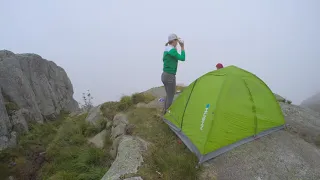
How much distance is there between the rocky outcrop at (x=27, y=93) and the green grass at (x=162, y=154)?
1169 centimetres

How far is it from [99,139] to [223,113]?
5.89 metres

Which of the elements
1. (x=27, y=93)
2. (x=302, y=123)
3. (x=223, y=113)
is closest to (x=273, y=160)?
(x=223, y=113)

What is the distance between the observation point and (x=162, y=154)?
23.8 ft

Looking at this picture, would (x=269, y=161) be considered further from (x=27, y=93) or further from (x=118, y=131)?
(x=27, y=93)

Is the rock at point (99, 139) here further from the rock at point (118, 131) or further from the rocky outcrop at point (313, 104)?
the rocky outcrop at point (313, 104)

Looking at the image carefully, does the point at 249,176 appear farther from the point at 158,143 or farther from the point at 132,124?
the point at 132,124

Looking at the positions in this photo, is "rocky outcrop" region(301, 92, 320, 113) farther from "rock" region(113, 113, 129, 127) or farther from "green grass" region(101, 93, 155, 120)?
"rock" region(113, 113, 129, 127)

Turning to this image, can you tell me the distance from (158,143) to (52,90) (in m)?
24.2

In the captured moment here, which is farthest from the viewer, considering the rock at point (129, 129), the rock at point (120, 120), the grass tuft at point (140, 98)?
the grass tuft at point (140, 98)

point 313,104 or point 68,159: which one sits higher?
point 68,159

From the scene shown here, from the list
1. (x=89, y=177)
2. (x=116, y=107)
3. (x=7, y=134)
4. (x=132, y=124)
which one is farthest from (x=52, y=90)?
(x=89, y=177)

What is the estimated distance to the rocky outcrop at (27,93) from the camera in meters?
18.2

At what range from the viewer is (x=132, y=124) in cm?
996

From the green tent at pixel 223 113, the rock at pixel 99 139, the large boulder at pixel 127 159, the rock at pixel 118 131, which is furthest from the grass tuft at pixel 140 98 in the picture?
the large boulder at pixel 127 159
